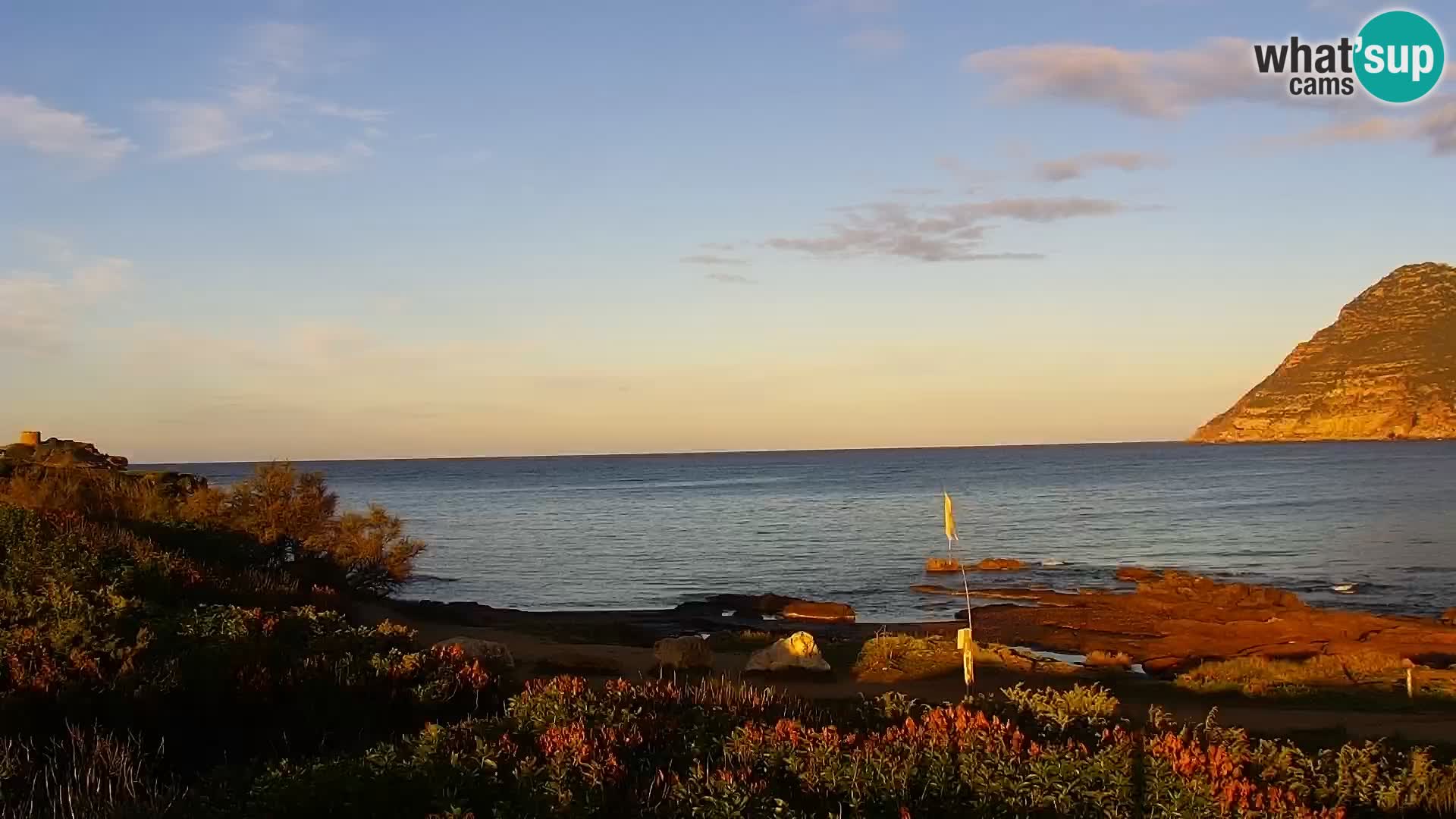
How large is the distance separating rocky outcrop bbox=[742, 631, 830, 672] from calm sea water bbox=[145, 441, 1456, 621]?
1560 cm

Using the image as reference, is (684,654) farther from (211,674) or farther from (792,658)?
(211,674)

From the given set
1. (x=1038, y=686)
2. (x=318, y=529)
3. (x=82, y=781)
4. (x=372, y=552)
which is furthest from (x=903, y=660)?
(x=318, y=529)

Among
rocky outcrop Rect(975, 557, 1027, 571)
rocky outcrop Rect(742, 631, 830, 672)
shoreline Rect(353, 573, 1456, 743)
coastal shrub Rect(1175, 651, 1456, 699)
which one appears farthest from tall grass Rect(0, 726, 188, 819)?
rocky outcrop Rect(975, 557, 1027, 571)

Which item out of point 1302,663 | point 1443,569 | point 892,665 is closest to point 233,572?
point 892,665

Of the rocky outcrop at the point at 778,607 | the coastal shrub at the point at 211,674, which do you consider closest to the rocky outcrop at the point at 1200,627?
the rocky outcrop at the point at 778,607

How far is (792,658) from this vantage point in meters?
18.5

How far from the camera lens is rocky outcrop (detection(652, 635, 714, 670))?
60.5 ft

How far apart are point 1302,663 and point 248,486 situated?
23266 mm

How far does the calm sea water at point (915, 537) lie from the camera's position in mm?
42156

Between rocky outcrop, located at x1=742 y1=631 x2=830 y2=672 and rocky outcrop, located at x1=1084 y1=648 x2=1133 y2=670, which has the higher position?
rocky outcrop, located at x1=742 y1=631 x2=830 y2=672

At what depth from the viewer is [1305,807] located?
6422 millimetres

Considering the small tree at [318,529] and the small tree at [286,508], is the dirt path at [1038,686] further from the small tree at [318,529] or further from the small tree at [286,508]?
the small tree at [286,508]

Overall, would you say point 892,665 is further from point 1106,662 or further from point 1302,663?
point 1302,663

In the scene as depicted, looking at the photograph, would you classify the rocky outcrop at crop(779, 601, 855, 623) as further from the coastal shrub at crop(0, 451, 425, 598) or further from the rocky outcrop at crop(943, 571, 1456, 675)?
the coastal shrub at crop(0, 451, 425, 598)
